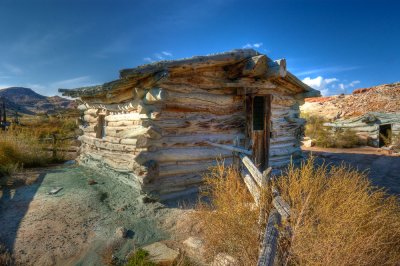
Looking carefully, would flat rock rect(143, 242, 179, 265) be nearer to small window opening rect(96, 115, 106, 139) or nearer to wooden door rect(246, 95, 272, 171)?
wooden door rect(246, 95, 272, 171)

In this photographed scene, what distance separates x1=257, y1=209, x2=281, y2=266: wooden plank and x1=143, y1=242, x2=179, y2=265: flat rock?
1730 millimetres

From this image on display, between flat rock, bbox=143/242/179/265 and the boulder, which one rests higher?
the boulder

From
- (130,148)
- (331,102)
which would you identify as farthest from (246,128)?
(331,102)

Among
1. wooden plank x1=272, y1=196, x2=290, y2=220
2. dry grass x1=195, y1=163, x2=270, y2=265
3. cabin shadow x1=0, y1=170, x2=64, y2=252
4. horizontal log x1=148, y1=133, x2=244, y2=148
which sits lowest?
cabin shadow x1=0, y1=170, x2=64, y2=252

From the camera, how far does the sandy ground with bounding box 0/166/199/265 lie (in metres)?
4.03

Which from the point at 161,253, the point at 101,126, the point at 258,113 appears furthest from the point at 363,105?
the point at 161,253

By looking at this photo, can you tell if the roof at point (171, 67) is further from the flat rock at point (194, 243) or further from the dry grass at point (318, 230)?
the flat rock at point (194, 243)

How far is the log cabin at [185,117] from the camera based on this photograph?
556 cm

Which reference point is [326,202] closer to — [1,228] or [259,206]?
[259,206]

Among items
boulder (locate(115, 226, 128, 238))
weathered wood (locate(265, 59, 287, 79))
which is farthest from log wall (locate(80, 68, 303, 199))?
boulder (locate(115, 226, 128, 238))

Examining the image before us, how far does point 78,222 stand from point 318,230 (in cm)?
440

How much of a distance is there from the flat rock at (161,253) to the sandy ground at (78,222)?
11.8 inches

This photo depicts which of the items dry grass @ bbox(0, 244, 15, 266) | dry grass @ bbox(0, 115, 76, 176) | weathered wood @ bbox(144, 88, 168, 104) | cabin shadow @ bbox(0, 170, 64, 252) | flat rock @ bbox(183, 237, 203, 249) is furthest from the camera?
dry grass @ bbox(0, 115, 76, 176)

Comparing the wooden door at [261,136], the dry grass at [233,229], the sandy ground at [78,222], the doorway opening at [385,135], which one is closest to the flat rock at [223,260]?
the dry grass at [233,229]
